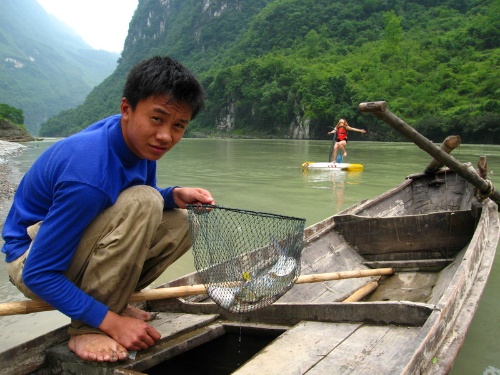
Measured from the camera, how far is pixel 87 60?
198750 millimetres

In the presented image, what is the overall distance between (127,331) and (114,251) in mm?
335

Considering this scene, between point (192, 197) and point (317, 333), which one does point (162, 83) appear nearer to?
point (192, 197)

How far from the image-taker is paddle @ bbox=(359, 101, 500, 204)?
10.7 feet

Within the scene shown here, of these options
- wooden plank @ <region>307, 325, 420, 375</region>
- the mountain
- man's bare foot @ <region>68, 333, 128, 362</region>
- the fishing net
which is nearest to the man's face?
the fishing net

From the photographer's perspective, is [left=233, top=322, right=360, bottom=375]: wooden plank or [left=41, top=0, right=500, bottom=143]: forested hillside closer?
[left=233, top=322, right=360, bottom=375]: wooden plank

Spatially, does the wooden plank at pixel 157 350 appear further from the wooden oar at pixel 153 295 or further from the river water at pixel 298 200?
the river water at pixel 298 200

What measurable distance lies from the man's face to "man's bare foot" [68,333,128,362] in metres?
0.72

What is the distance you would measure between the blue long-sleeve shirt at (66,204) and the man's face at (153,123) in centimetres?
5

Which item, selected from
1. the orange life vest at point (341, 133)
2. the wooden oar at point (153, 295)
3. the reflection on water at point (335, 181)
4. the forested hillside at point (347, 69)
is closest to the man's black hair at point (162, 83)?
the wooden oar at point (153, 295)

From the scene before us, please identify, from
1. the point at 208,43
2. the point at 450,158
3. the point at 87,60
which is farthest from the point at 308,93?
the point at 87,60

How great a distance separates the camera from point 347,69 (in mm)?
49469

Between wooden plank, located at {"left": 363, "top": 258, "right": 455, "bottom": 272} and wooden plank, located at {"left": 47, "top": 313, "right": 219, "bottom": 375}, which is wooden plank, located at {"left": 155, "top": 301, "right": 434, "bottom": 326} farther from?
wooden plank, located at {"left": 363, "top": 258, "right": 455, "bottom": 272}

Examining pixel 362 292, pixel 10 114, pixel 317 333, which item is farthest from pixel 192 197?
pixel 10 114

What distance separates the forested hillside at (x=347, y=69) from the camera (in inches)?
1335
